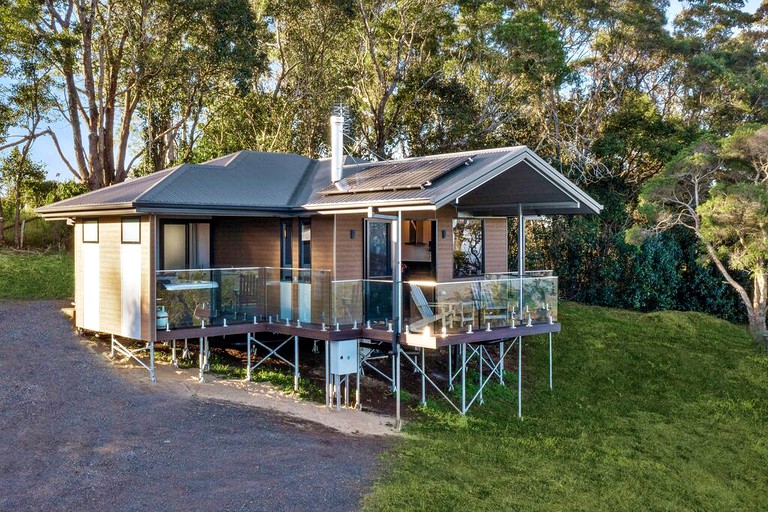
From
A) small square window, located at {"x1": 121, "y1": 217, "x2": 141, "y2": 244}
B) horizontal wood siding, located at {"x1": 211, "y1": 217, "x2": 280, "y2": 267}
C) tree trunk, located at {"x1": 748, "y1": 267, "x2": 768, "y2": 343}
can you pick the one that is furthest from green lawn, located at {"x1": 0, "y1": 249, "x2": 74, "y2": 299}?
tree trunk, located at {"x1": 748, "y1": 267, "x2": 768, "y2": 343}

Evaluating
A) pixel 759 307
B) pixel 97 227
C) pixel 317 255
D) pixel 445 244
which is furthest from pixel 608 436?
pixel 97 227

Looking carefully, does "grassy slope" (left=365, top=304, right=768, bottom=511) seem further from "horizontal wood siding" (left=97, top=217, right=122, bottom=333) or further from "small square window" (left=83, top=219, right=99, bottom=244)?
"small square window" (left=83, top=219, right=99, bottom=244)

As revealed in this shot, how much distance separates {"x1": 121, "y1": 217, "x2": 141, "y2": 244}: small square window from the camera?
1347cm

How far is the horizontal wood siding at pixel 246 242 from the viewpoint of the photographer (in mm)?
15297

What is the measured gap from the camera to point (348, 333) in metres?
13.2

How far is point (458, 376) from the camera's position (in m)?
17.0

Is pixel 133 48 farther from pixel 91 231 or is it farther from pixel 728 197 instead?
pixel 728 197

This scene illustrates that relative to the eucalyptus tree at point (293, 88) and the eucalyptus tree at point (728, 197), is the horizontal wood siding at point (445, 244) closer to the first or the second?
the eucalyptus tree at point (728, 197)

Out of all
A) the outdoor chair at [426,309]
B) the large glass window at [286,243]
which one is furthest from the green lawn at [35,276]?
the outdoor chair at [426,309]

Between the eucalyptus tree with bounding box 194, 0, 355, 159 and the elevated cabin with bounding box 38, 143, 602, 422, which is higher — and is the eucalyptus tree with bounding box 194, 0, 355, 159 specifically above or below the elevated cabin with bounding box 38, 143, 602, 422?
above

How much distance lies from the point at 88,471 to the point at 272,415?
12.3 ft

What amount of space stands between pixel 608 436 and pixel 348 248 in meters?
6.61

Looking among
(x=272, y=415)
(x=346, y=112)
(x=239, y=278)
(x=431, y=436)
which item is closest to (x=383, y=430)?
(x=431, y=436)

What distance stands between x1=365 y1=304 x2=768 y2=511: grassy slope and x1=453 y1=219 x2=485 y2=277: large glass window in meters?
3.17
